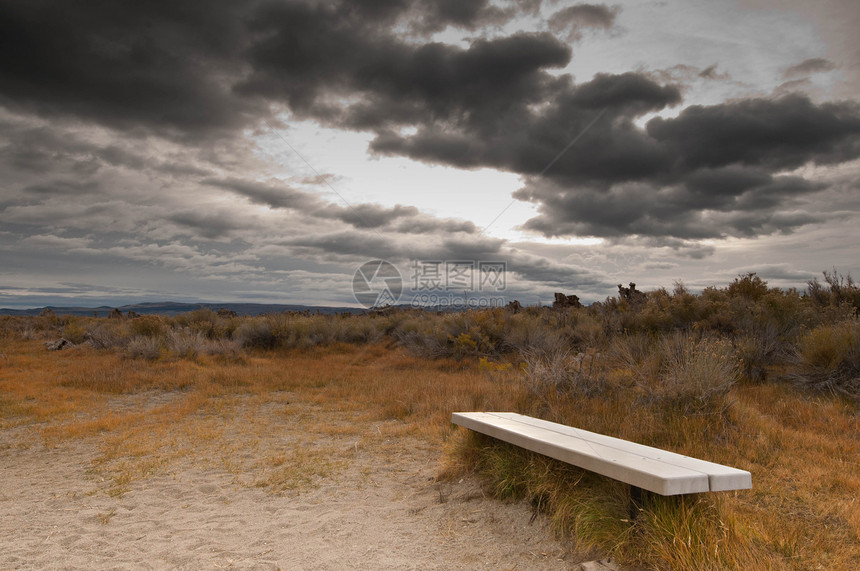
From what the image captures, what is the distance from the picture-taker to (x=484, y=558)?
3457 millimetres

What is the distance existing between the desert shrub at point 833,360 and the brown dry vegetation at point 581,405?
3 cm

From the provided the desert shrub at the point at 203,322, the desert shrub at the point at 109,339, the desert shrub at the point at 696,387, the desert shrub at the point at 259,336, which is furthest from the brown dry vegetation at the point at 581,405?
the desert shrub at the point at 203,322

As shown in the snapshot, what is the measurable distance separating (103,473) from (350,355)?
38.5ft

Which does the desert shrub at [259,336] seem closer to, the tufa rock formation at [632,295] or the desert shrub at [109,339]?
the desert shrub at [109,339]

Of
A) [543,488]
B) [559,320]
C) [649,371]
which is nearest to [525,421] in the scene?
[543,488]

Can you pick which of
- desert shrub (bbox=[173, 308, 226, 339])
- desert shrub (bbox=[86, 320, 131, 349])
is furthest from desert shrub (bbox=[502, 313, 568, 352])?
desert shrub (bbox=[86, 320, 131, 349])

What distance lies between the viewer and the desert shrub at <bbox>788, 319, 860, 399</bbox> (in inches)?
286

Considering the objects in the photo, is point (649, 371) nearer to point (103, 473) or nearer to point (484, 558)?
point (484, 558)

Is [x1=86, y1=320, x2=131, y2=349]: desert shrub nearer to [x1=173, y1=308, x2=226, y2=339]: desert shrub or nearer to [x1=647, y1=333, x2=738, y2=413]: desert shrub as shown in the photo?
[x1=173, y1=308, x2=226, y2=339]: desert shrub

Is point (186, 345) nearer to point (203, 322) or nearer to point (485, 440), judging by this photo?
point (203, 322)

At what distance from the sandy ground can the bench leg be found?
47cm

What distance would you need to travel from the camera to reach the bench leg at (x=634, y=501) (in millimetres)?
3191

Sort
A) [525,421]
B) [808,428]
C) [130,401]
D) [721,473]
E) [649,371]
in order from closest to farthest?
[721,473]
[525,421]
[808,428]
[649,371]
[130,401]

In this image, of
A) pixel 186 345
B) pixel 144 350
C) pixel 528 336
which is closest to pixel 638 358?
pixel 528 336
